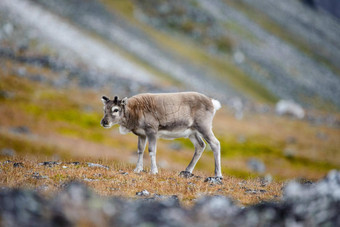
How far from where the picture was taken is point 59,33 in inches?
3418

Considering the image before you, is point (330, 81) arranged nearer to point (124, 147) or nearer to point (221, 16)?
point (221, 16)

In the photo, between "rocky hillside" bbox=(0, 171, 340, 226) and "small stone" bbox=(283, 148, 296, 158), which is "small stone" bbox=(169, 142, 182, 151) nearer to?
"small stone" bbox=(283, 148, 296, 158)

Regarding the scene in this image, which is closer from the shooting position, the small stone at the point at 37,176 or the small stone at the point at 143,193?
the small stone at the point at 143,193

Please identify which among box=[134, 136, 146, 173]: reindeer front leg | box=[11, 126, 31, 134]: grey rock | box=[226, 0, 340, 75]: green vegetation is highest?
box=[226, 0, 340, 75]: green vegetation

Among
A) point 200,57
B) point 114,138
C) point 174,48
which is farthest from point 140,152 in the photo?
point 200,57

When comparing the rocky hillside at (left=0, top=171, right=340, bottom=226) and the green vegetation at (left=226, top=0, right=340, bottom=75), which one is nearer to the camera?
the rocky hillside at (left=0, top=171, right=340, bottom=226)

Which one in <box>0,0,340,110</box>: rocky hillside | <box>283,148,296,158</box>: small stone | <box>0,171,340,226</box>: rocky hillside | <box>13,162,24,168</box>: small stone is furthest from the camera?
<box>0,0,340,110</box>: rocky hillside

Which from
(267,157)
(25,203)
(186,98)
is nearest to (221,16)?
(267,157)

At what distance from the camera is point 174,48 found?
119125 mm

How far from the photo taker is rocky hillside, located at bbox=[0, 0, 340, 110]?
248 feet

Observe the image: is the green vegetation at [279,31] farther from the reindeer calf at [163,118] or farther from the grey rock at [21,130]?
the reindeer calf at [163,118]

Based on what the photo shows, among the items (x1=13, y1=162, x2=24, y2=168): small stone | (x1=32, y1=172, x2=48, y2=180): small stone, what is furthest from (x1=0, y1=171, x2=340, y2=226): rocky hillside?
(x1=13, y1=162, x2=24, y2=168): small stone

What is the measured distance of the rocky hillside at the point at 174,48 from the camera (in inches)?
2975

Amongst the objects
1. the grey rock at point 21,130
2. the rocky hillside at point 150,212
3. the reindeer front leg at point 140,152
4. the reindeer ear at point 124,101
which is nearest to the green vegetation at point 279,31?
the grey rock at point 21,130
